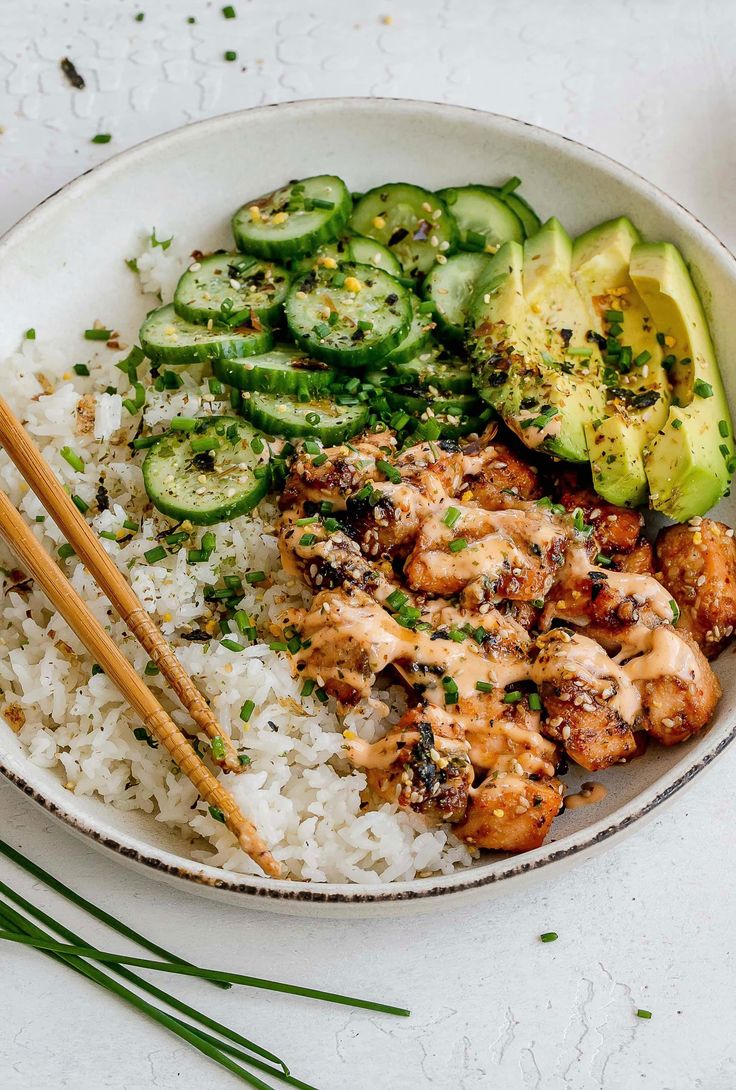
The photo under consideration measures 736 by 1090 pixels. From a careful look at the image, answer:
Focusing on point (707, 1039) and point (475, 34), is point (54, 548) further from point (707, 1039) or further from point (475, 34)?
point (475, 34)

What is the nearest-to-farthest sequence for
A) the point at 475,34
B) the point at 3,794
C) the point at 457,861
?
the point at 457,861 < the point at 3,794 < the point at 475,34

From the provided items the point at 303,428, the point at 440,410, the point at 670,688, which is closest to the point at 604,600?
the point at 670,688

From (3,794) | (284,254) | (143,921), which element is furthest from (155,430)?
(143,921)

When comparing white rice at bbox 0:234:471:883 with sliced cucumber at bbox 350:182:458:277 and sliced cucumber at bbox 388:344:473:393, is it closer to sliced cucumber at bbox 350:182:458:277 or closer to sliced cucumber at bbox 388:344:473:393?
sliced cucumber at bbox 388:344:473:393

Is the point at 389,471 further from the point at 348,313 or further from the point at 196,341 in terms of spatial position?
the point at 196,341

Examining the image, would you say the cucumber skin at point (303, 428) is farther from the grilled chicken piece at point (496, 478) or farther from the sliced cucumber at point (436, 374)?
the grilled chicken piece at point (496, 478)

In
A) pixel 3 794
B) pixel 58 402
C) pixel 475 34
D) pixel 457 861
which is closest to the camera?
pixel 457 861
